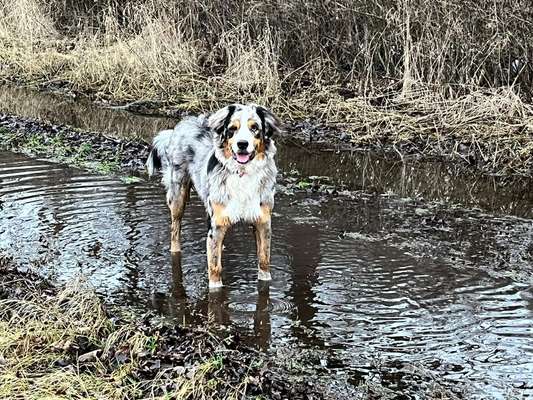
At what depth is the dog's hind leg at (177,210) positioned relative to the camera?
7.64m

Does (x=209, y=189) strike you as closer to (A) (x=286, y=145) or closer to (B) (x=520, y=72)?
(A) (x=286, y=145)

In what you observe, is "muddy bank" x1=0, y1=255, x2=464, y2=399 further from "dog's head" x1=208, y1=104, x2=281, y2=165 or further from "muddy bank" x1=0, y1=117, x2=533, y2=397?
"dog's head" x1=208, y1=104, x2=281, y2=165

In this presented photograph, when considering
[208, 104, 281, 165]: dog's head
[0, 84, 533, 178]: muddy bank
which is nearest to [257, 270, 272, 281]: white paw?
[208, 104, 281, 165]: dog's head

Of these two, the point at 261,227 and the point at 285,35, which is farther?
the point at 285,35

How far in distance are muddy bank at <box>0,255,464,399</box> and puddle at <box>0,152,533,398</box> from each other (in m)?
0.27

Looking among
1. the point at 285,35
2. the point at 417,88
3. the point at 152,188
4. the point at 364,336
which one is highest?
the point at 285,35

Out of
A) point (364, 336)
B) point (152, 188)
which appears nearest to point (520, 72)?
point (152, 188)

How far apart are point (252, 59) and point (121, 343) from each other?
10541 mm

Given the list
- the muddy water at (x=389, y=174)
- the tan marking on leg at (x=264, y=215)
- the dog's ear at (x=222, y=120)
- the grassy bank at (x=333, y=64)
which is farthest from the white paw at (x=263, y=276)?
the grassy bank at (x=333, y=64)

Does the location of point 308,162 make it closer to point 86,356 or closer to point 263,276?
point 263,276

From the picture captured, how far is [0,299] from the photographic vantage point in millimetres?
6016

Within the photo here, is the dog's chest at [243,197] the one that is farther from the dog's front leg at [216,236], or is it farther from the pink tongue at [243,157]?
the pink tongue at [243,157]

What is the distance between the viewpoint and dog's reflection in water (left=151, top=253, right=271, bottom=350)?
19.9ft

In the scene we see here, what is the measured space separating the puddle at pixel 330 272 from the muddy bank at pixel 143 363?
0.27m
